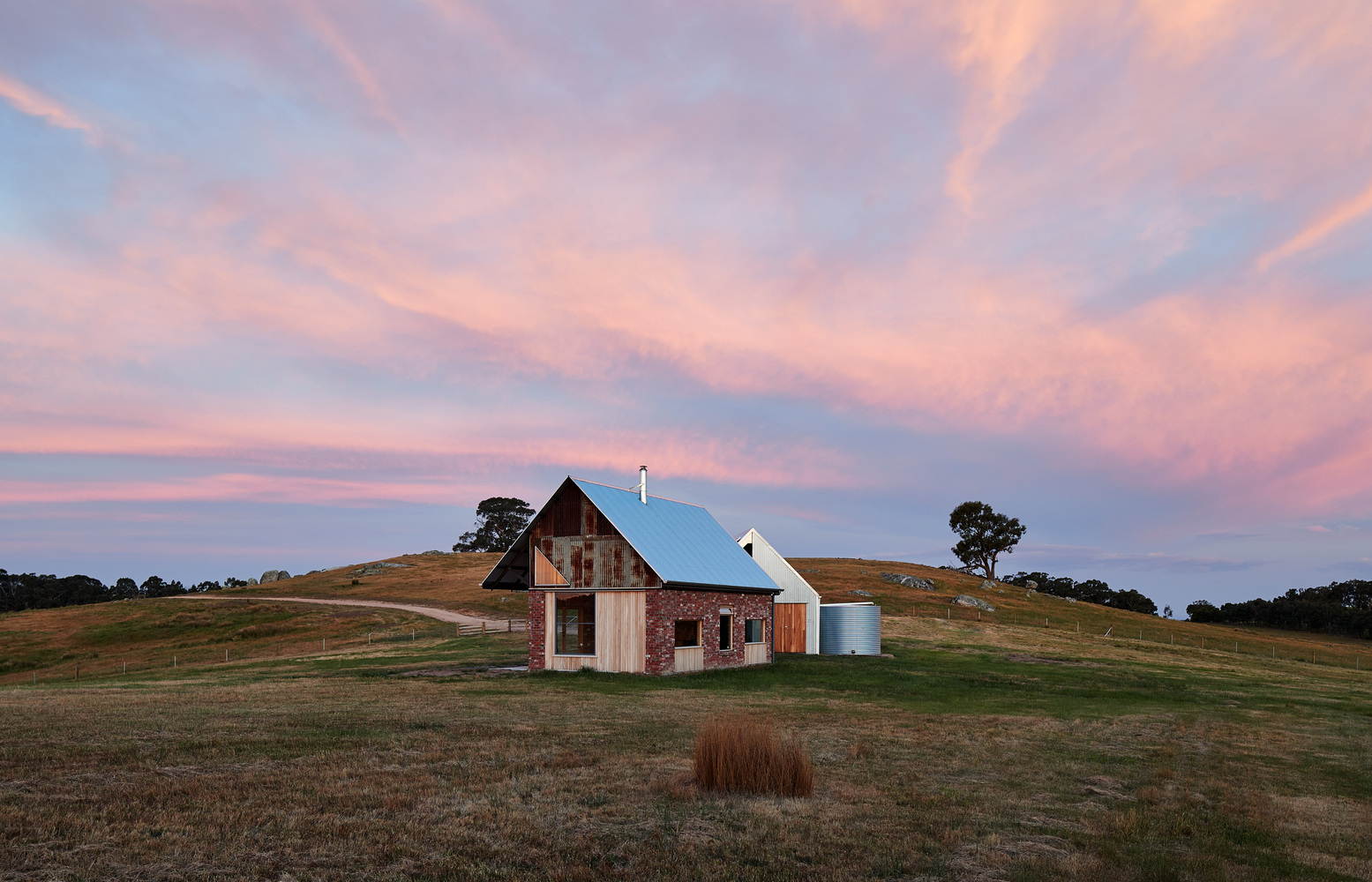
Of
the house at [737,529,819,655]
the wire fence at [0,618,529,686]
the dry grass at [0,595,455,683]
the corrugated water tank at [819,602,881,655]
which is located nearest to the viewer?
the corrugated water tank at [819,602,881,655]

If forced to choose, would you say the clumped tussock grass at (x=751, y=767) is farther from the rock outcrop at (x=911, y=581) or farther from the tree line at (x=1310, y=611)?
the tree line at (x=1310, y=611)

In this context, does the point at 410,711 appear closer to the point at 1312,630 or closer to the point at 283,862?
the point at 283,862

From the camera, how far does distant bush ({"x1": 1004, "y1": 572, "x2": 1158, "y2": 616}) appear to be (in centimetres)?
12650

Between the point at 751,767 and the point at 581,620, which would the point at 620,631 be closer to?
the point at 581,620

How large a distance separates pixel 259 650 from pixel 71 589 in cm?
10495

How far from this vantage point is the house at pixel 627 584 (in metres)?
33.9

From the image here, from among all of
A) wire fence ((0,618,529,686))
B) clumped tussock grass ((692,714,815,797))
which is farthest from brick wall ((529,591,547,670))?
clumped tussock grass ((692,714,815,797))

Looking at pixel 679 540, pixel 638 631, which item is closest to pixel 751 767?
pixel 638 631

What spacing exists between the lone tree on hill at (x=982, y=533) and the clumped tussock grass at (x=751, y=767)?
121805 mm

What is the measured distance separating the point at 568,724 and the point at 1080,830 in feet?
36.4

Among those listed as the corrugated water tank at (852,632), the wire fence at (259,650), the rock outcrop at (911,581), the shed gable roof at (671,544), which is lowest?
the wire fence at (259,650)

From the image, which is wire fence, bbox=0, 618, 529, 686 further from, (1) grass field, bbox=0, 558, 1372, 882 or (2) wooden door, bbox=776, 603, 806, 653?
(1) grass field, bbox=0, 558, 1372, 882

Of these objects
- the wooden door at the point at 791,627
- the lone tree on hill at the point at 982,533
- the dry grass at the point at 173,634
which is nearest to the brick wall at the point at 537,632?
the wooden door at the point at 791,627

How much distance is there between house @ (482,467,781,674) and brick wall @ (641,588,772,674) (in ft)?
0.13
